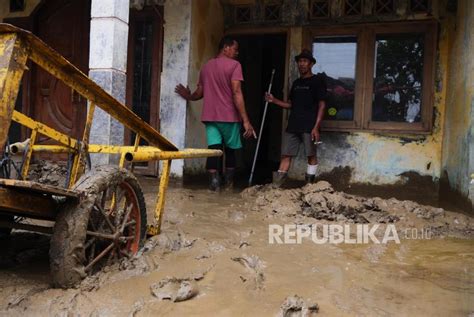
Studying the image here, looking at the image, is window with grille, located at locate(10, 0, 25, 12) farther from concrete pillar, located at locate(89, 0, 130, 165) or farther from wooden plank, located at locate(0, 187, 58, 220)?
wooden plank, located at locate(0, 187, 58, 220)

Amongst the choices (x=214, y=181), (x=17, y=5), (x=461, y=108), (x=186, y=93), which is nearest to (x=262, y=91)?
(x=186, y=93)

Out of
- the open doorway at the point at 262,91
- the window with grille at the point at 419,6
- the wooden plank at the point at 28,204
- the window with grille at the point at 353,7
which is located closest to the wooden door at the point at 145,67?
the window with grille at the point at 353,7

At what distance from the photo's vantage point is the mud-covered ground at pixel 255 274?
2205mm

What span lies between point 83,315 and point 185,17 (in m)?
4.59

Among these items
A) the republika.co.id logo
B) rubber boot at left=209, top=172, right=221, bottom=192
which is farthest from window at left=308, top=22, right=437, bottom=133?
the republika.co.id logo

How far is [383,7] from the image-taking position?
6.09 m

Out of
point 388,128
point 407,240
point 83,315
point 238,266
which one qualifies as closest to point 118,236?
point 83,315

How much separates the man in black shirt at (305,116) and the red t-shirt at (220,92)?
852 mm

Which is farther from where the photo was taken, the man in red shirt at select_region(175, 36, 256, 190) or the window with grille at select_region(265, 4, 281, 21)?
the window with grille at select_region(265, 4, 281, 21)

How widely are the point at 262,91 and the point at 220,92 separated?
4.31 m

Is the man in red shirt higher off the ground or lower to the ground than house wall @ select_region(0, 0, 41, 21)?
lower

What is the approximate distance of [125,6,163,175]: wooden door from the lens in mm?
6148

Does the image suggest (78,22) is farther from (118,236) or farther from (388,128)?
(118,236)

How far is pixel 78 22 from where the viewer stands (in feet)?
22.1
